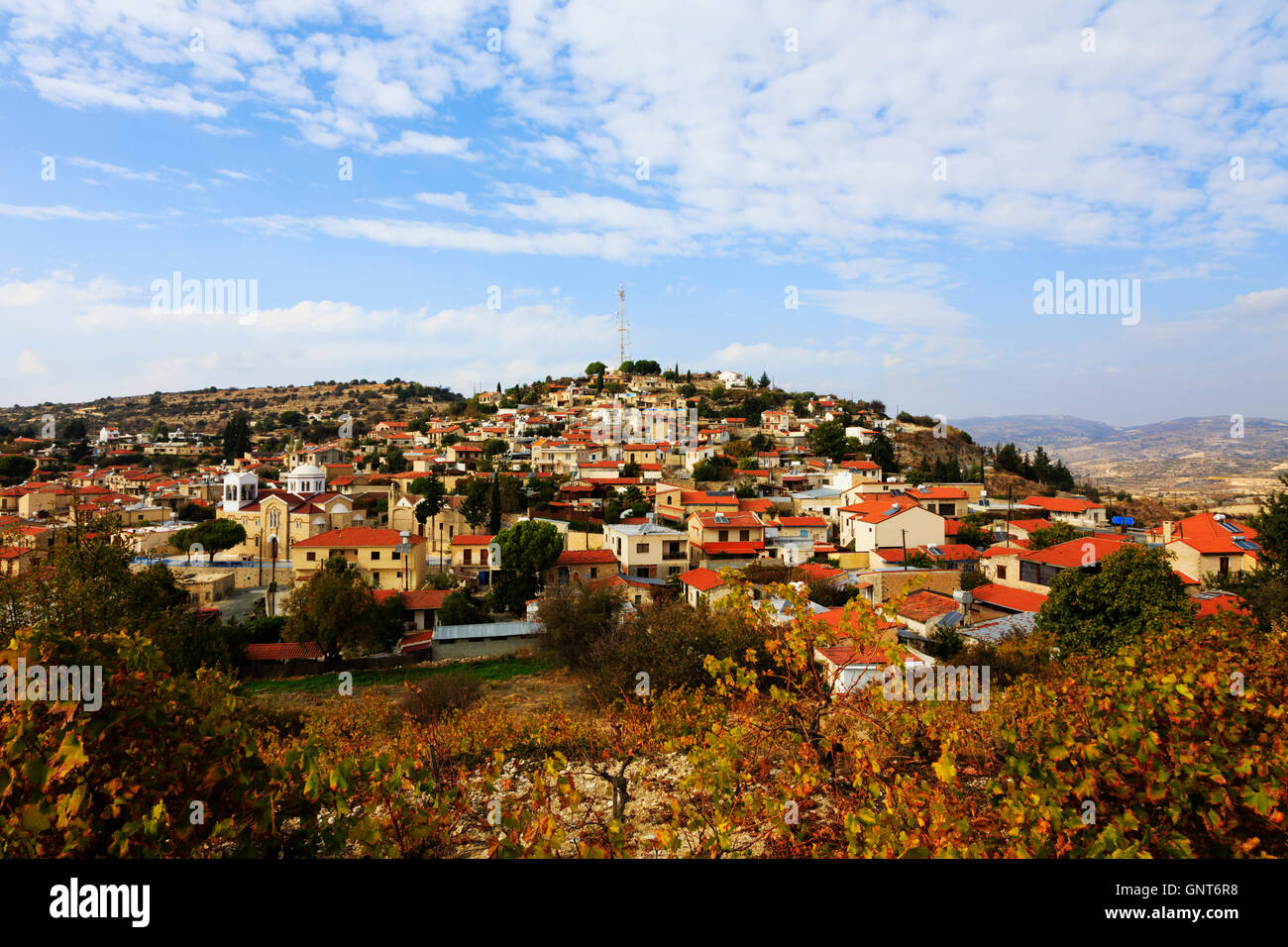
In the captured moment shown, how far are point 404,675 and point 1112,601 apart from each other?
20.9m

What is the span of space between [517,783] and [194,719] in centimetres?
761

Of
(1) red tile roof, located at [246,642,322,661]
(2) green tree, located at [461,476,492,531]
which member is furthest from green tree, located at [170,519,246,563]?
(1) red tile roof, located at [246,642,322,661]

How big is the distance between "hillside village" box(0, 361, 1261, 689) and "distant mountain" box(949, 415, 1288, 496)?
65.3 feet

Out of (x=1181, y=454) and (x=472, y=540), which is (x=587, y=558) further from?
(x=1181, y=454)

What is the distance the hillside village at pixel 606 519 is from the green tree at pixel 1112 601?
141 cm

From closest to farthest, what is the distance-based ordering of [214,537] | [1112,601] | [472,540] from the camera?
[1112,601], [472,540], [214,537]

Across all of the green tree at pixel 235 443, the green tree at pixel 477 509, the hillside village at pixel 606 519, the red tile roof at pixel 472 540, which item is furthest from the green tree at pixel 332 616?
the green tree at pixel 235 443

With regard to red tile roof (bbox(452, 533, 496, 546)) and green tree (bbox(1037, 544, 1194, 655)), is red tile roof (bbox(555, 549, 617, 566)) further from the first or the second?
green tree (bbox(1037, 544, 1194, 655))

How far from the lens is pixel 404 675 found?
2205 centimetres

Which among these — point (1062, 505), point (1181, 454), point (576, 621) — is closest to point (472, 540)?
point (576, 621)
